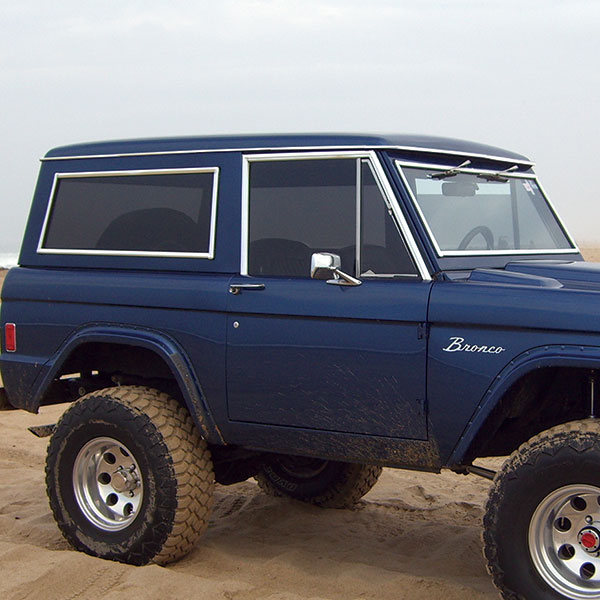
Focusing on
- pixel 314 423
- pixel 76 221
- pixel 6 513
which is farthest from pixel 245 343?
pixel 6 513

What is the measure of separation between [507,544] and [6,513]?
3.41 meters

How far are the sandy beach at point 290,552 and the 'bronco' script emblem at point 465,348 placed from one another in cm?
115

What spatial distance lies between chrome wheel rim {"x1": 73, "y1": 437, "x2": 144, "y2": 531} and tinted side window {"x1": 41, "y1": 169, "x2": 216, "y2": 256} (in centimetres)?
108

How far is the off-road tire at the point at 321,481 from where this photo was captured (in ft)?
20.0

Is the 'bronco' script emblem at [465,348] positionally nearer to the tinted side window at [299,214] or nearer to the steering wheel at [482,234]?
the tinted side window at [299,214]

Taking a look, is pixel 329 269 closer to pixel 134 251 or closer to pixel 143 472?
pixel 134 251

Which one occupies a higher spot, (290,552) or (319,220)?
(319,220)

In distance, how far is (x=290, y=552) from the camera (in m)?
5.16

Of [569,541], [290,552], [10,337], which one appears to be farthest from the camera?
[10,337]

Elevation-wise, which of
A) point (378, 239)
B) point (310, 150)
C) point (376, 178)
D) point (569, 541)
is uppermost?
point (310, 150)

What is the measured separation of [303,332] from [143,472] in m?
1.16

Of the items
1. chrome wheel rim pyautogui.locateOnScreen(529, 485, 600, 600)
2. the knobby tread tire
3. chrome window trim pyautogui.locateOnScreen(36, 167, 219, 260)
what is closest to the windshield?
chrome window trim pyautogui.locateOnScreen(36, 167, 219, 260)

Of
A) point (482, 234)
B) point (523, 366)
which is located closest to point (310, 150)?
point (482, 234)

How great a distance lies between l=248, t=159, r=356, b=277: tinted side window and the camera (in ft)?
15.2
